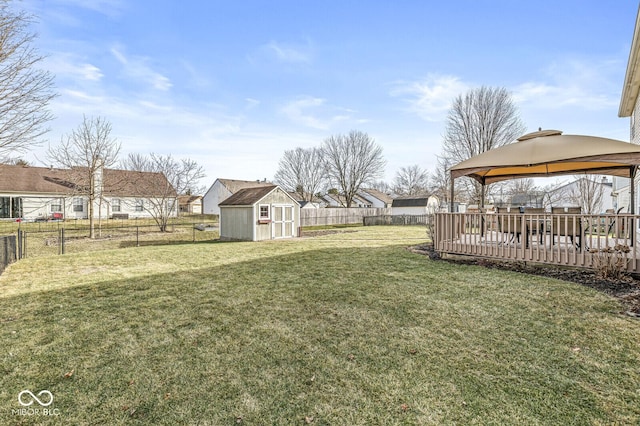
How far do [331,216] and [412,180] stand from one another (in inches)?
1466

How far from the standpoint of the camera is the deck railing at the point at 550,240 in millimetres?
5898

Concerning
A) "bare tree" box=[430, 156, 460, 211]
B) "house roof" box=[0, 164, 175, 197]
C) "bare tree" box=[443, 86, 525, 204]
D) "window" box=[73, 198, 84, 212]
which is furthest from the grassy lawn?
"window" box=[73, 198, 84, 212]

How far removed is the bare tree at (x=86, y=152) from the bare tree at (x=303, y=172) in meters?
27.8

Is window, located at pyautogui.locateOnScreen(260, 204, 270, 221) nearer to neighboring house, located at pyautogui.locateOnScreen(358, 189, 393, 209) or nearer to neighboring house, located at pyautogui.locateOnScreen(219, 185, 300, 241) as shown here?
neighboring house, located at pyautogui.locateOnScreen(219, 185, 300, 241)

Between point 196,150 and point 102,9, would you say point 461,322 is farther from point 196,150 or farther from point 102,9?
point 196,150

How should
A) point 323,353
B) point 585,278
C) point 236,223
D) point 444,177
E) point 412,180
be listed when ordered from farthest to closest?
point 412,180
point 444,177
point 236,223
point 585,278
point 323,353

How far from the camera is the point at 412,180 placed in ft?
199

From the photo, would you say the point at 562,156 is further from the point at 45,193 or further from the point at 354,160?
the point at 45,193

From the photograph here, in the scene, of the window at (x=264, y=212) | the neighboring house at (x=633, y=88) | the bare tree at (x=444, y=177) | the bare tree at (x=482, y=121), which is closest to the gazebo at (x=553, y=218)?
the neighboring house at (x=633, y=88)

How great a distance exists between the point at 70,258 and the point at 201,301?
7285 mm

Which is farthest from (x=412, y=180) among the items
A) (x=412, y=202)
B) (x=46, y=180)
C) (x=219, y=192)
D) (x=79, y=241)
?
(x=79, y=241)

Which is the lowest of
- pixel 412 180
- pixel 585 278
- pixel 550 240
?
pixel 585 278

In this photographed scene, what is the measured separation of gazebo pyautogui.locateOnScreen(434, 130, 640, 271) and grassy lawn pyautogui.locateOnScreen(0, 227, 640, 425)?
1129 millimetres

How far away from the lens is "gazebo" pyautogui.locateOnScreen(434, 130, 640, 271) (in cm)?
603
